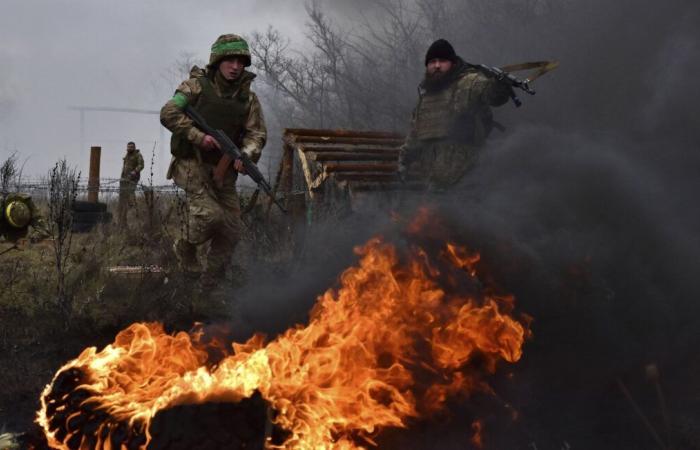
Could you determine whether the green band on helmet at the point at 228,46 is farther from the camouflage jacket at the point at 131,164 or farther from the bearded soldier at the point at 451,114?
the camouflage jacket at the point at 131,164

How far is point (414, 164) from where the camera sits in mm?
7105

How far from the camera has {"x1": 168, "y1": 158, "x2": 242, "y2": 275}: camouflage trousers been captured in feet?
18.4

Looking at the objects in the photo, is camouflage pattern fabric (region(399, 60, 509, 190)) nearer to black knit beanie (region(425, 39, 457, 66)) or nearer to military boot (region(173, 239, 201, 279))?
black knit beanie (region(425, 39, 457, 66))

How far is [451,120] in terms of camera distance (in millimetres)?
6562

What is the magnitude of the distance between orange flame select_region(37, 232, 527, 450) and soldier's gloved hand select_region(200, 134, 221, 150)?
214cm

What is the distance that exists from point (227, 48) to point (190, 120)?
2.33 feet

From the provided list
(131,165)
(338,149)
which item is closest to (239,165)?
(338,149)

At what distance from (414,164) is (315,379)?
419 cm

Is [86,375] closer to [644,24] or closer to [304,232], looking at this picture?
[304,232]

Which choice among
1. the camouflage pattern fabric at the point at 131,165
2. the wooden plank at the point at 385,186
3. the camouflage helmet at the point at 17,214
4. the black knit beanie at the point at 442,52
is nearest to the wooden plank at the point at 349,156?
the wooden plank at the point at 385,186

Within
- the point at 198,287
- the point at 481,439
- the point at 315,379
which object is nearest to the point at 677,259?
the point at 481,439

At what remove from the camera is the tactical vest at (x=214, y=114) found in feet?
18.5

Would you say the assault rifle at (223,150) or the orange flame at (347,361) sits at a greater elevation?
the assault rifle at (223,150)

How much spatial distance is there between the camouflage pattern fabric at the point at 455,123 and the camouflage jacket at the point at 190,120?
6.06 ft
